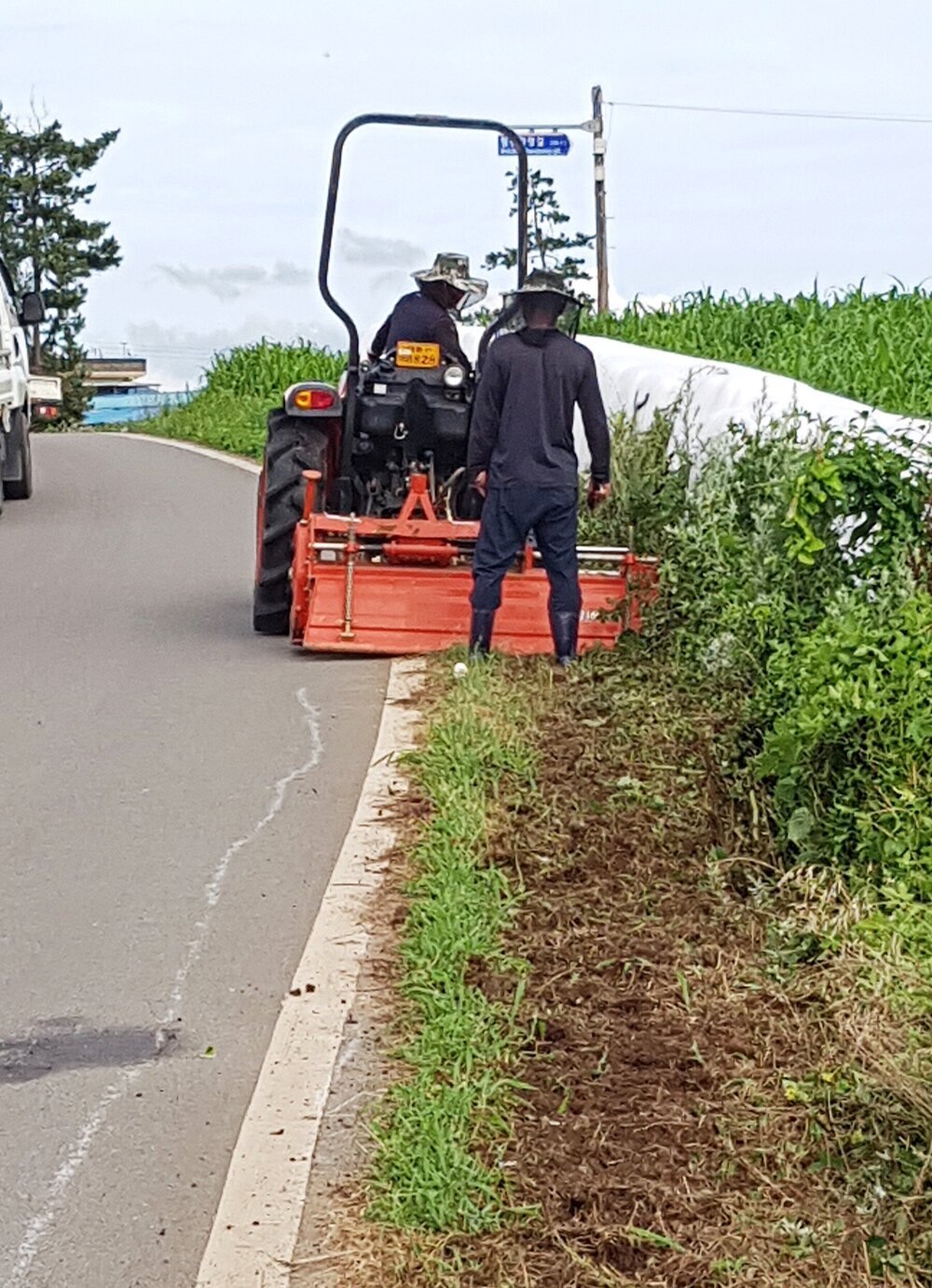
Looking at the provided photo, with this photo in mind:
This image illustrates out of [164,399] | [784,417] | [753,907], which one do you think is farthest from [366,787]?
[164,399]

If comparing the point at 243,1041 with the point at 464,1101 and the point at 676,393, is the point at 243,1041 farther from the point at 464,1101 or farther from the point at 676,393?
the point at 676,393

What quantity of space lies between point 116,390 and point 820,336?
71385 millimetres

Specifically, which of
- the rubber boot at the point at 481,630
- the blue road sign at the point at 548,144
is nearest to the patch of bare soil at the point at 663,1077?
the rubber boot at the point at 481,630

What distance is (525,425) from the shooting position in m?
9.79

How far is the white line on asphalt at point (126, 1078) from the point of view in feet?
14.4

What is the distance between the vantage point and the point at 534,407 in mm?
9766

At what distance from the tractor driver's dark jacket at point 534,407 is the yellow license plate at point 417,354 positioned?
4.09 feet

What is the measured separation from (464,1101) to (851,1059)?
0.90 meters

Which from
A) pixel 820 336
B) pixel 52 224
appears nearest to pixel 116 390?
pixel 52 224

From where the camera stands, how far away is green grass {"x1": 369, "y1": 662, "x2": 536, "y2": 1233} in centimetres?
438

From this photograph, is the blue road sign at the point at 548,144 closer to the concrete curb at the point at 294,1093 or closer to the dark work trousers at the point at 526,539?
the dark work trousers at the point at 526,539

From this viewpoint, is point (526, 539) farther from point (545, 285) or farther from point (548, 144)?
point (548, 144)

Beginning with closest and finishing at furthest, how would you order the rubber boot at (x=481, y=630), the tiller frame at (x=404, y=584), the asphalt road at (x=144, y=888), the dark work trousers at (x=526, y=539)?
the asphalt road at (x=144, y=888)
the dark work trousers at (x=526, y=539)
the rubber boot at (x=481, y=630)
the tiller frame at (x=404, y=584)

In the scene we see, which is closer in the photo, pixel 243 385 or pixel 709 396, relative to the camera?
pixel 709 396
